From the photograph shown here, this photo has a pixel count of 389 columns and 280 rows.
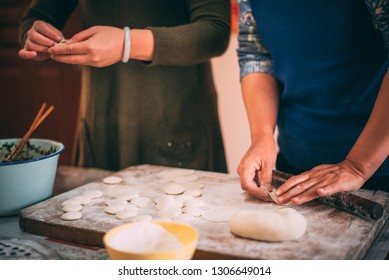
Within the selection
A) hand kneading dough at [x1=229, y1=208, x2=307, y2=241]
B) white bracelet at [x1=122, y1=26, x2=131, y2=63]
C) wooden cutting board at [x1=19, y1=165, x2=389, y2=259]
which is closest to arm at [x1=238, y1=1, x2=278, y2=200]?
wooden cutting board at [x1=19, y1=165, x2=389, y2=259]

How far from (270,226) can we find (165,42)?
0.72 metres

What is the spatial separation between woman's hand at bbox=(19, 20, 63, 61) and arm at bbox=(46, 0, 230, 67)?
2.4 inches

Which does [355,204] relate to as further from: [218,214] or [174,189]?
[174,189]

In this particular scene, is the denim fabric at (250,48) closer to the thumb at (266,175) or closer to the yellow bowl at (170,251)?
the thumb at (266,175)

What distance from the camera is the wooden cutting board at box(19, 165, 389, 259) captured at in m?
0.93

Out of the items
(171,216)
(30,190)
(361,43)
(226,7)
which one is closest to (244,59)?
(226,7)

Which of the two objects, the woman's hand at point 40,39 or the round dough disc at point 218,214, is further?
the woman's hand at point 40,39

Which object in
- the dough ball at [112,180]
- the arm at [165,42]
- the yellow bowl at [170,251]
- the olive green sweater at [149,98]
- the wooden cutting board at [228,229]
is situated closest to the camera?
the yellow bowl at [170,251]

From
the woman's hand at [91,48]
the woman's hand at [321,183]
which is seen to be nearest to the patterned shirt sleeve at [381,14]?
the woman's hand at [321,183]

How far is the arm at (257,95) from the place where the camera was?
4.17 ft

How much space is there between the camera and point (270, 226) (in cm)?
96

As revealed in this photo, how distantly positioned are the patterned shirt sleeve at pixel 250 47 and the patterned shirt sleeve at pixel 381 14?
1.27 ft

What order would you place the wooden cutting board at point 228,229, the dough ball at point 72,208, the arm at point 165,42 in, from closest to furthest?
the wooden cutting board at point 228,229
the dough ball at point 72,208
the arm at point 165,42

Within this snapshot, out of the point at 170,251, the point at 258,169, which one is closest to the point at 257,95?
the point at 258,169
